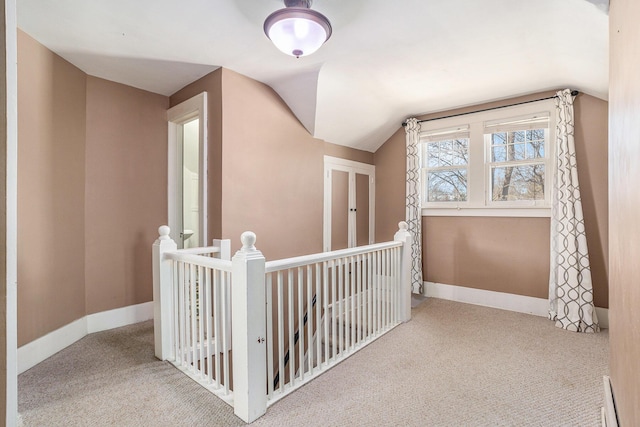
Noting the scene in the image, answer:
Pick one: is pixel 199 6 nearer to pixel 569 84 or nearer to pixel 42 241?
pixel 42 241

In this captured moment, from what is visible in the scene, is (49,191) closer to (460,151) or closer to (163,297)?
(163,297)

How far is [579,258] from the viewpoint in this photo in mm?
2855

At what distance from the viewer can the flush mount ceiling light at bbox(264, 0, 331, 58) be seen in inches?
70.0

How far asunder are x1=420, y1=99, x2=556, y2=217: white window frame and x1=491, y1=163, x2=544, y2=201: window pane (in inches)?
2.5

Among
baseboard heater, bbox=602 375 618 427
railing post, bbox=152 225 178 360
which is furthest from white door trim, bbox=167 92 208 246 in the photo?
baseboard heater, bbox=602 375 618 427

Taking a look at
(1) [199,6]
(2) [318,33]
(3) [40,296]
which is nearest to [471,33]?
(2) [318,33]

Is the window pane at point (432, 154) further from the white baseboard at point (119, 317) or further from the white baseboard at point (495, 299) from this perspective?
the white baseboard at point (119, 317)

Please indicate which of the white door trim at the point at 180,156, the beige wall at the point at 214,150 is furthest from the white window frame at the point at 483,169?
the white door trim at the point at 180,156

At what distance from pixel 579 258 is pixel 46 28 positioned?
4.61 meters

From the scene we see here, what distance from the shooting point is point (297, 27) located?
1.83 m

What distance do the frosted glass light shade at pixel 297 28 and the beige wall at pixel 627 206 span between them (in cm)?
139

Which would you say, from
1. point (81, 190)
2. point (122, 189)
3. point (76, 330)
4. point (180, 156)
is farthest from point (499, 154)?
point (76, 330)

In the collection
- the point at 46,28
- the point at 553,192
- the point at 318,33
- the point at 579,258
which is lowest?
the point at 579,258

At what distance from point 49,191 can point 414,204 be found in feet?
11.8
